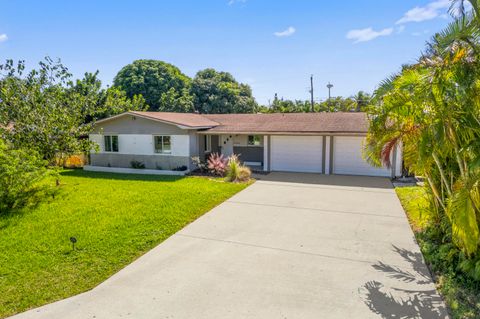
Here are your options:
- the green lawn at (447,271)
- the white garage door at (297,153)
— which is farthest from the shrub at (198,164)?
the green lawn at (447,271)

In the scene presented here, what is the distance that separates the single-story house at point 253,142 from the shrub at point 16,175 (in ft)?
23.0

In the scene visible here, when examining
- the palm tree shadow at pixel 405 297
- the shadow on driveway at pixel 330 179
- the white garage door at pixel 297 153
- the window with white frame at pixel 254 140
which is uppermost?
the window with white frame at pixel 254 140

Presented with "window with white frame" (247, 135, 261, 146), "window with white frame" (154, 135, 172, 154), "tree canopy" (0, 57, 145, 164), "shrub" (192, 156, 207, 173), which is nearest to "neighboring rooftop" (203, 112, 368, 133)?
"window with white frame" (247, 135, 261, 146)

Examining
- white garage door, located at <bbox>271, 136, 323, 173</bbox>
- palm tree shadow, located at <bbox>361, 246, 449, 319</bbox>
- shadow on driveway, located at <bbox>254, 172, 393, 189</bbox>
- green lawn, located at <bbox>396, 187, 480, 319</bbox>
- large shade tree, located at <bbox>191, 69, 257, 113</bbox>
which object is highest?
large shade tree, located at <bbox>191, 69, 257, 113</bbox>

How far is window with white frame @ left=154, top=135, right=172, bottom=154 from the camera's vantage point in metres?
17.2

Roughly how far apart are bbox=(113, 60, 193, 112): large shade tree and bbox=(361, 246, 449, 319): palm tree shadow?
98.2ft

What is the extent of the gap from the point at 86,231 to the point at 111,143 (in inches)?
458

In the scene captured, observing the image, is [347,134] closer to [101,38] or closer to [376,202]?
[376,202]

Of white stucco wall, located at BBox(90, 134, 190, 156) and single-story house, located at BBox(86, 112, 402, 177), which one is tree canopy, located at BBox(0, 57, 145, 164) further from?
single-story house, located at BBox(86, 112, 402, 177)

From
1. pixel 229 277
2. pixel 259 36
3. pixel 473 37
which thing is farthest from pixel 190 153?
pixel 473 37

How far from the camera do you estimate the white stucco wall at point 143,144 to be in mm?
16744

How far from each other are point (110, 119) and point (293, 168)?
10.9 metres

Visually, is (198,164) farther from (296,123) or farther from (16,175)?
(16,175)

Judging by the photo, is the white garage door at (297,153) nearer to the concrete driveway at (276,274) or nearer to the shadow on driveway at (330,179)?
the shadow on driveway at (330,179)
